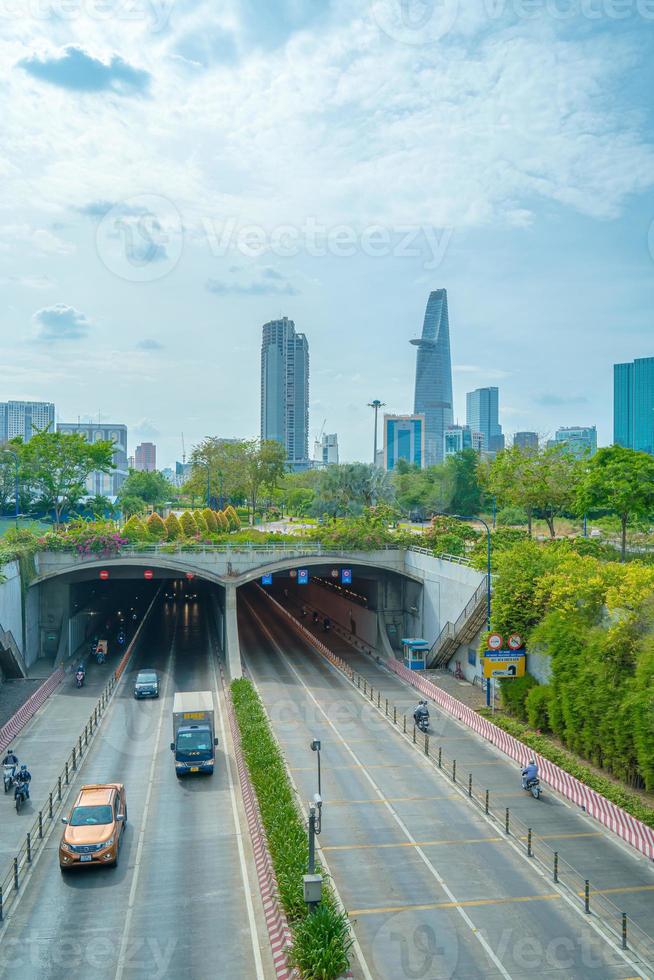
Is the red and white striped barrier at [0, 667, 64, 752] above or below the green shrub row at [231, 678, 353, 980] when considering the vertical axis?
below

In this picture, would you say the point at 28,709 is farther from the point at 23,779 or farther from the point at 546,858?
the point at 546,858

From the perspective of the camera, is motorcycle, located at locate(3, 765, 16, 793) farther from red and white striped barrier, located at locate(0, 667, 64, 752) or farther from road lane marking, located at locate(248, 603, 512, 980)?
road lane marking, located at locate(248, 603, 512, 980)

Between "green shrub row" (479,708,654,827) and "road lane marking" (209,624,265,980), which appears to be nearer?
"road lane marking" (209,624,265,980)

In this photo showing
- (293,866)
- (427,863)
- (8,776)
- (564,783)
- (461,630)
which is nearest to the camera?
(293,866)

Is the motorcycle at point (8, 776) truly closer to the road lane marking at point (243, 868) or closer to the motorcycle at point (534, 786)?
the road lane marking at point (243, 868)
